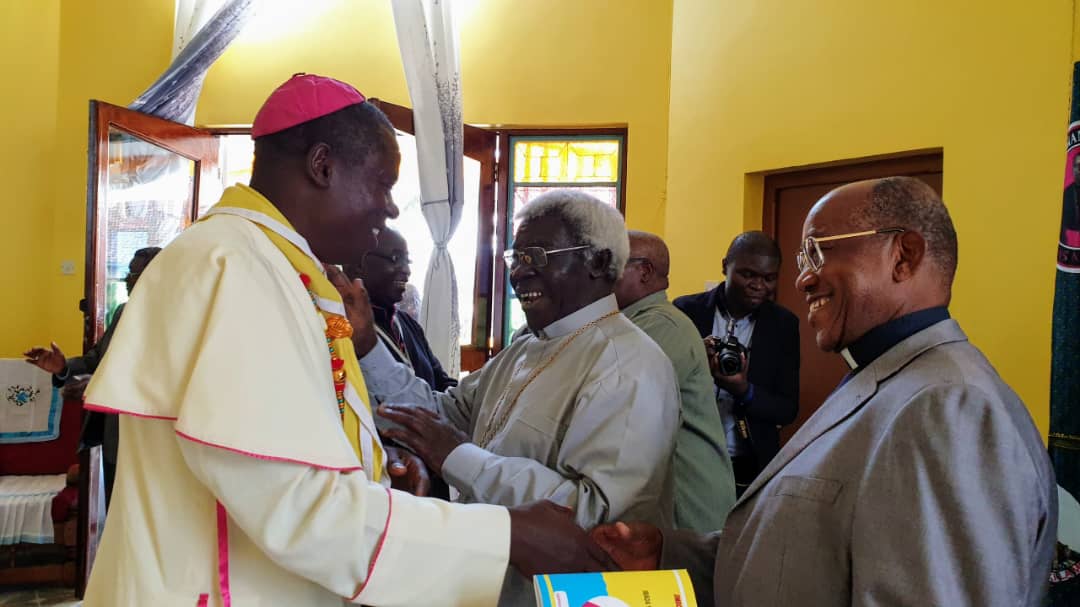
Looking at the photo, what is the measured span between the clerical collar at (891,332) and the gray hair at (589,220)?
77 centimetres

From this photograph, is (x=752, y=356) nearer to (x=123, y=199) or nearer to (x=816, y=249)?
(x=816, y=249)

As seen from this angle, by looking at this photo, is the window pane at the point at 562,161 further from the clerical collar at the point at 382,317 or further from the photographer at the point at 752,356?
the clerical collar at the point at 382,317

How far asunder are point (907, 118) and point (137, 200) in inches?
188

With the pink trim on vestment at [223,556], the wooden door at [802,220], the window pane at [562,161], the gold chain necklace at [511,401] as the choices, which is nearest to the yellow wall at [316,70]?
the window pane at [562,161]

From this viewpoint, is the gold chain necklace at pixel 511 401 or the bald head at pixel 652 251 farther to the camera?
the bald head at pixel 652 251

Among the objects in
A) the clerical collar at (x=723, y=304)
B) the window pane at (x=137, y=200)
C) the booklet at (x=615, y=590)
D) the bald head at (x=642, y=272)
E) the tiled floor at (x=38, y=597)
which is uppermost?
the window pane at (x=137, y=200)

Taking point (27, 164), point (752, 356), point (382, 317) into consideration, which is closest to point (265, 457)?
point (382, 317)

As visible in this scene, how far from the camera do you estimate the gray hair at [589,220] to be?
209 cm

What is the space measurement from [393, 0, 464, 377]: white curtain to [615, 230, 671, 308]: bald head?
83.9 inches

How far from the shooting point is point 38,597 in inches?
179

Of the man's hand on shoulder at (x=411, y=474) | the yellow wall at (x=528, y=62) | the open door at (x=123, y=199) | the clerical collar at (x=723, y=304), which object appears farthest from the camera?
the yellow wall at (x=528, y=62)

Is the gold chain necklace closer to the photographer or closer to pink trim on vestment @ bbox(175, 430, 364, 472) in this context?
pink trim on vestment @ bbox(175, 430, 364, 472)

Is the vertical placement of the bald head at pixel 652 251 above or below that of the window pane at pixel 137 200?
below

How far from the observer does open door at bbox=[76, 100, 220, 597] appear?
14.4 ft
